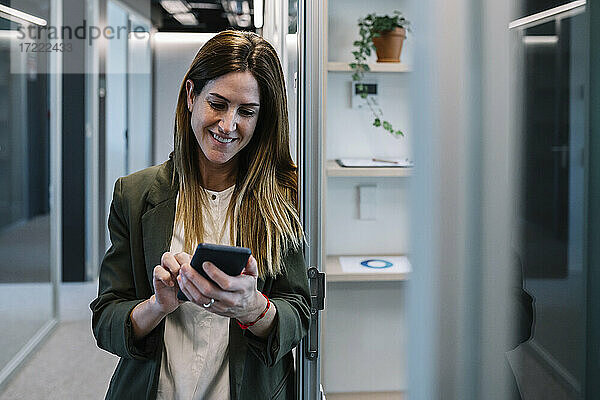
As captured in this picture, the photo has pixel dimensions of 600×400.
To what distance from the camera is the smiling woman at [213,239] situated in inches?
42.7

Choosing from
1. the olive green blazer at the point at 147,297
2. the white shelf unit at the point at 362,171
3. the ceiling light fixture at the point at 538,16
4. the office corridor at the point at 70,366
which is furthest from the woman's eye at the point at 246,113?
the office corridor at the point at 70,366

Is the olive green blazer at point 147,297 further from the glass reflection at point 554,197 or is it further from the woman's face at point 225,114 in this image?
the glass reflection at point 554,197

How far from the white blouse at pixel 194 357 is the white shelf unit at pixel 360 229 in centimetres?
128

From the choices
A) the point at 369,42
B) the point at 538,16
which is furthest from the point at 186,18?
the point at 538,16

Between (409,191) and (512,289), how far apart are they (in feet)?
0.28

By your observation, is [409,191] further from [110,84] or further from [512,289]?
[110,84]

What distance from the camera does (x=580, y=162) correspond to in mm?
332

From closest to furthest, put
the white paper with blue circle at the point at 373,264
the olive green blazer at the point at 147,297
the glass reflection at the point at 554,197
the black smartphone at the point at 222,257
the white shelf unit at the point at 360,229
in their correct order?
the glass reflection at the point at 554,197
the black smartphone at the point at 222,257
the olive green blazer at the point at 147,297
the white paper with blue circle at the point at 373,264
the white shelf unit at the point at 360,229

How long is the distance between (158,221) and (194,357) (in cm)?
25

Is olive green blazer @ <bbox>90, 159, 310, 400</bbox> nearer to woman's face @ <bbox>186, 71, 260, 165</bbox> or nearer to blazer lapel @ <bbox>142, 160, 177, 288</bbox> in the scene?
blazer lapel @ <bbox>142, 160, 177, 288</bbox>

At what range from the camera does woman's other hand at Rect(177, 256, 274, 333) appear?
0.93 meters

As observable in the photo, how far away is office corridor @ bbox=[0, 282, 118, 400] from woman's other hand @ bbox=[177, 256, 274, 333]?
5.01 ft

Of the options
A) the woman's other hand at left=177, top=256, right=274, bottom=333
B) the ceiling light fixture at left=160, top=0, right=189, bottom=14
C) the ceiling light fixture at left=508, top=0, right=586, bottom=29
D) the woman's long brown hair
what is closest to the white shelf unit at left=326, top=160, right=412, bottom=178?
the ceiling light fixture at left=160, top=0, right=189, bottom=14

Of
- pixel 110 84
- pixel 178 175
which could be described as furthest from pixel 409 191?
pixel 110 84
